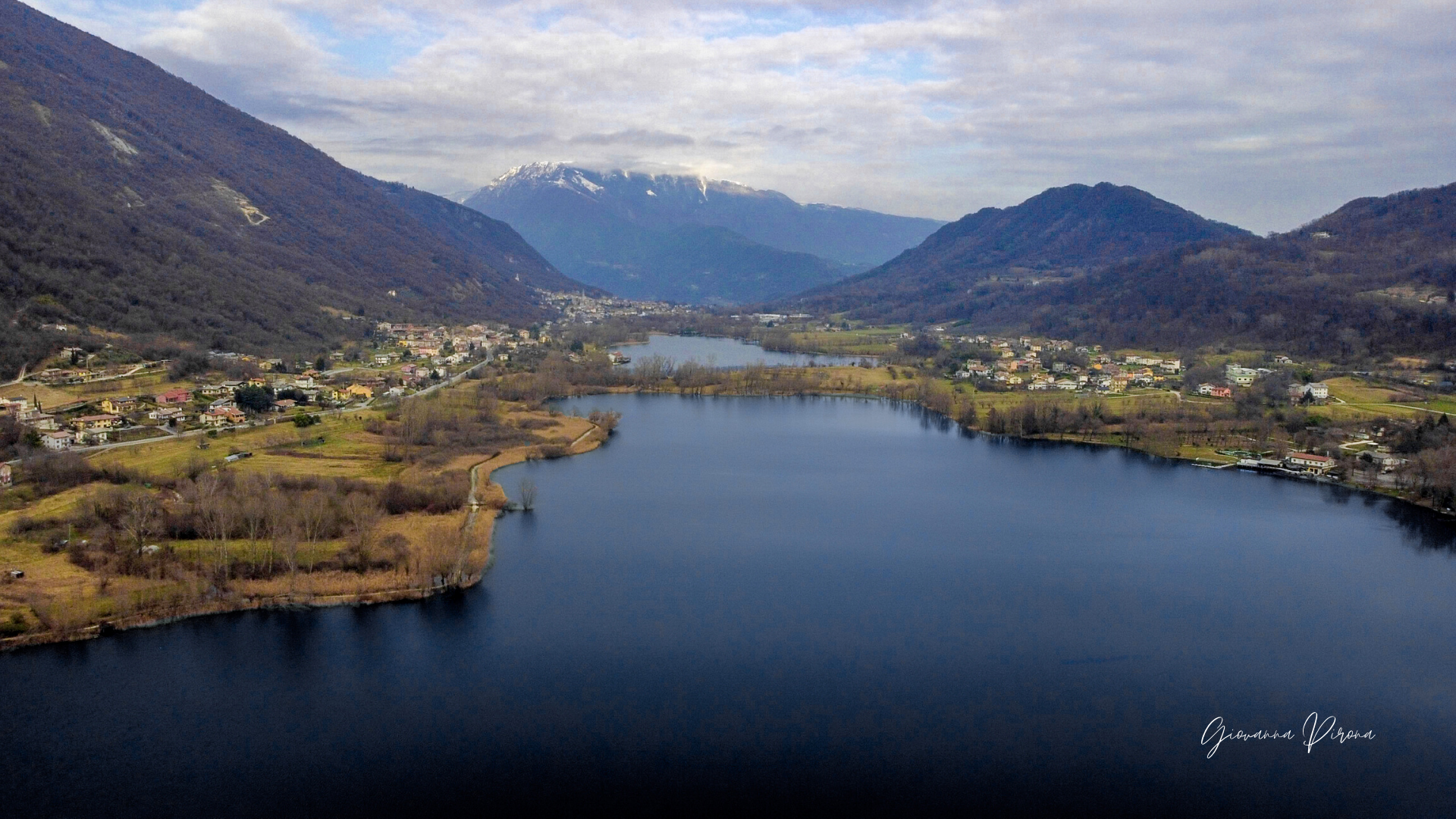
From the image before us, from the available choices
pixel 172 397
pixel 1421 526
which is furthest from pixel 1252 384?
pixel 172 397

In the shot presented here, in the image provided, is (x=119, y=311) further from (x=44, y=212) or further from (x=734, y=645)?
(x=734, y=645)

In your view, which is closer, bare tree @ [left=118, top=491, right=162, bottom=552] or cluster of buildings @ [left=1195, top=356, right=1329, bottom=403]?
bare tree @ [left=118, top=491, right=162, bottom=552]

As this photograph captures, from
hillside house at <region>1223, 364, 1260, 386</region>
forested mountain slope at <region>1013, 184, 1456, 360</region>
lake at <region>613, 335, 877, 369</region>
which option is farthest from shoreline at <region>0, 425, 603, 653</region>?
forested mountain slope at <region>1013, 184, 1456, 360</region>

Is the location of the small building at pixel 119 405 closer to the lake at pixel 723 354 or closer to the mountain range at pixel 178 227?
the mountain range at pixel 178 227

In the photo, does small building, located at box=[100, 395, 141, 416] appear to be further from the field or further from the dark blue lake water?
the dark blue lake water

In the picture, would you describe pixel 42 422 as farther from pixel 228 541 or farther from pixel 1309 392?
pixel 1309 392

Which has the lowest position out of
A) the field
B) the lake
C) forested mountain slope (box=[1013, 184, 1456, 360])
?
the field
